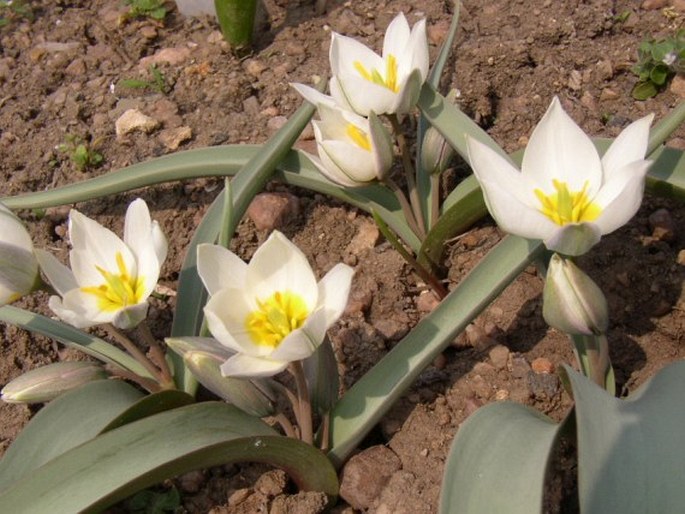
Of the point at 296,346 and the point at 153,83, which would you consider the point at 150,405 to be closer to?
the point at 296,346

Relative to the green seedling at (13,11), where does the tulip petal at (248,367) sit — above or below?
below

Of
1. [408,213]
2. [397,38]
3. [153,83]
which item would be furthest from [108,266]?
[153,83]

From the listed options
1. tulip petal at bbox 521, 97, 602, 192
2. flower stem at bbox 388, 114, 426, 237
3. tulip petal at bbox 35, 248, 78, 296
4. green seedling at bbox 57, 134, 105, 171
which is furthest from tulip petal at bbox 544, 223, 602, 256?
green seedling at bbox 57, 134, 105, 171

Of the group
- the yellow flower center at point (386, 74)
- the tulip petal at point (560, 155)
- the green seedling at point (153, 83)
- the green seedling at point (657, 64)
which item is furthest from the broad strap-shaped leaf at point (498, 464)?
the green seedling at point (153, 83)

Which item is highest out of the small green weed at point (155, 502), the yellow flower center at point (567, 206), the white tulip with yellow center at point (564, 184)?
the white tulip with yellow center at point (564, 184)

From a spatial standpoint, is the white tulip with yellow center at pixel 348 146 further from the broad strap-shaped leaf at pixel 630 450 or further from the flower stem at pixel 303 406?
the broad strap-shaped leaf at pixel 630 450

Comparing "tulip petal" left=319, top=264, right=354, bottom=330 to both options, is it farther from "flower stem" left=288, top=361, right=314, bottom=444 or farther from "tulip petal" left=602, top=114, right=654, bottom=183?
"tulip petal" left=602, top=114, right=654, bottom=183
